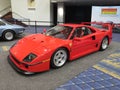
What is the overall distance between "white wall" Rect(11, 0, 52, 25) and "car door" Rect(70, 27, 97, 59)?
32.2 feet

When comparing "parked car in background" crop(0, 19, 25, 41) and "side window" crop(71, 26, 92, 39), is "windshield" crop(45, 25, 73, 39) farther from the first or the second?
"parked car in background" crop(0, 19, 25, 41)

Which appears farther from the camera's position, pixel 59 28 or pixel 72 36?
pixel 59 28

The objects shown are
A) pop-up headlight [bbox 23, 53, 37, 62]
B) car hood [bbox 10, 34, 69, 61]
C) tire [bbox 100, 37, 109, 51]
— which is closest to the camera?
pop-up headlight [bbox 23, 53, 37, 62]

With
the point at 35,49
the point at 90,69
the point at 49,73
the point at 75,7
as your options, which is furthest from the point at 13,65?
the point at 75,7

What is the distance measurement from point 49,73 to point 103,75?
1416 millimetres

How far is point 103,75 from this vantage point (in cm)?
424

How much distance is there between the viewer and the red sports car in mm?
4109

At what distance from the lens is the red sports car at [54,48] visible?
4.11 m

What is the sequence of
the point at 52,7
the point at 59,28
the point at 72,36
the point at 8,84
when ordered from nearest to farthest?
the point at 8,84 → the point at 72,36 → the point at 59,28 → the point at 52,7

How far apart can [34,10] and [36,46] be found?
11.4m

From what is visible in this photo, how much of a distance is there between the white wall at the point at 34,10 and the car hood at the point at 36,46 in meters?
10.2

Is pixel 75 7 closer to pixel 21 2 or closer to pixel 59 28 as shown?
pixel 21 2

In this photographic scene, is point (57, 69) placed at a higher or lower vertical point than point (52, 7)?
lower

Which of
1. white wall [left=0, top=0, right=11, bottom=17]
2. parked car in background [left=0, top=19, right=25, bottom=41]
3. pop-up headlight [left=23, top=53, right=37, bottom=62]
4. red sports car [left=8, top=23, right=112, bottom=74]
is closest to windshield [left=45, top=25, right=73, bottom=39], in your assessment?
red sports car [left=8, top=23, right=112, bottom=74]
